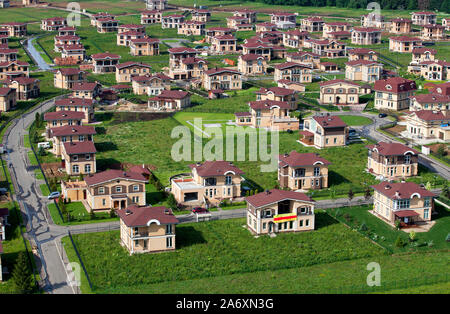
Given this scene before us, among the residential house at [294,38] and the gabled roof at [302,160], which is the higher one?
the residential house at [294,38]

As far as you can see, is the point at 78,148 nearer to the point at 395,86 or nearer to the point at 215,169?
the point at 215,169

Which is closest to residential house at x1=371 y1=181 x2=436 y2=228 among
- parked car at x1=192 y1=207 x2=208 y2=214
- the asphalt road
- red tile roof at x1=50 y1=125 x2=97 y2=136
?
the asphalt road

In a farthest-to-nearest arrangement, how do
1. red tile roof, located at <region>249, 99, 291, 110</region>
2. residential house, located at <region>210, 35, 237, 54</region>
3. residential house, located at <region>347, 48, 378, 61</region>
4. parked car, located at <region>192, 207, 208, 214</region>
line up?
residential house, located at <region>210, 35, 237, 54</region> → residential house, located at <region>347, 48, 378, 61</region> → red tile roof, located at <region>249, 99, 291, 110</region> → parked car, located at <region>192, 207, 208, 214</region>

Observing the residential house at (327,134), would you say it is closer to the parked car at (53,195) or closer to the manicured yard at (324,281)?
the parked car at (53,195)

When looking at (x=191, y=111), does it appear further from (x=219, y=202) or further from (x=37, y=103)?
(x=219, y=202)

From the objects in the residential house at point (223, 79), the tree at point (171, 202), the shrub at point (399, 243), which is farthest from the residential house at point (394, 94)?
the shrub at point (399, 243)

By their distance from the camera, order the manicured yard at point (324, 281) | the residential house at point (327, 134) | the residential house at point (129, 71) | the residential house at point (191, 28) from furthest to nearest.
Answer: the residential house at point (191, 28), the residential house at point (129, 71), the residential house at point (327, 134), the manicured yard at point (324, 281)

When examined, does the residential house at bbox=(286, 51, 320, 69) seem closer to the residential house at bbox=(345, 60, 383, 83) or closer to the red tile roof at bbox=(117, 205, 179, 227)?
the residential house at bbox=(345, 60, 383, 83)
